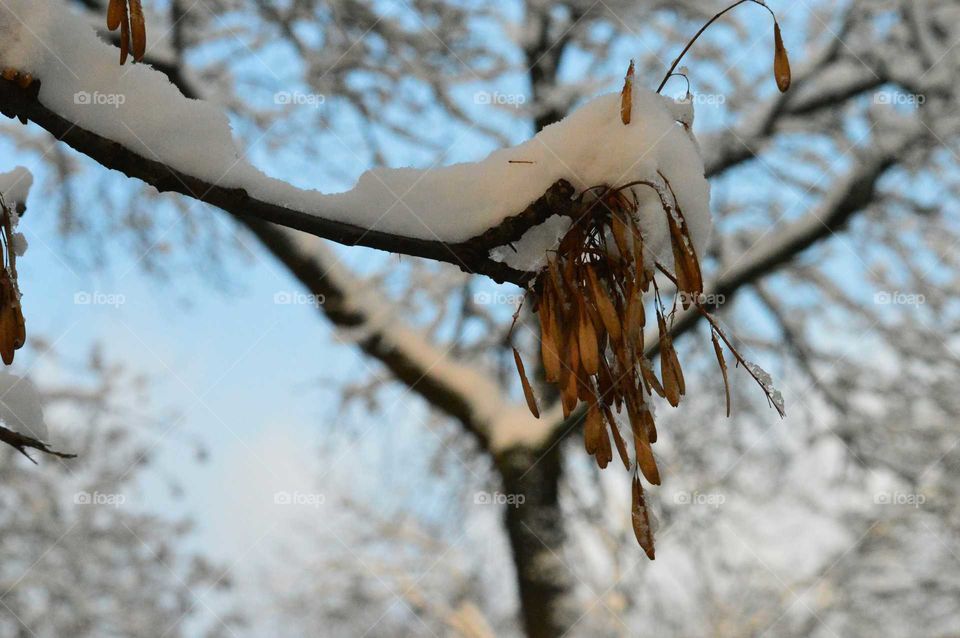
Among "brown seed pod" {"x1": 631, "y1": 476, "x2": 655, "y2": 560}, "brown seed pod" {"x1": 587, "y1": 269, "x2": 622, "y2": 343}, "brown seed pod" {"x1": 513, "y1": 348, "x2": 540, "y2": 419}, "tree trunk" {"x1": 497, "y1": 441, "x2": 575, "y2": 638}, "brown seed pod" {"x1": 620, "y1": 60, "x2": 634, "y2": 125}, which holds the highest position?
"tree trunk" {"x1": 497, "y1": 441, "x2": 575, "y2": 638}

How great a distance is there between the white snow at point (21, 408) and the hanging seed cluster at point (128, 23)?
64 cm

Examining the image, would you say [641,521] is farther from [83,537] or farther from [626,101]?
[83,537]

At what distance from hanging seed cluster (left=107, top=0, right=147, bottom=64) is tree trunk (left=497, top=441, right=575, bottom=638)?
13.3 feet

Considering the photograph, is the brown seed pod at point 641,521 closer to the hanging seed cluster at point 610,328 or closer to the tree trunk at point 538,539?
the hanging seed cluster at point 610,328

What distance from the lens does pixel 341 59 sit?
214 inches

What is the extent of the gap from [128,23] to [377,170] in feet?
1.31

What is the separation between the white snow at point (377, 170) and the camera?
1.22 m

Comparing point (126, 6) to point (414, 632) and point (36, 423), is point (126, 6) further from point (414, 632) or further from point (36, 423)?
point (414, 632)

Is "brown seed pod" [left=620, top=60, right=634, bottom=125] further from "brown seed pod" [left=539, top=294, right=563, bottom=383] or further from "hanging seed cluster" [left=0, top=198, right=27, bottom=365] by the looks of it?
"hanging seed cluster" [left=0, top=198, right=27, bottom=365]

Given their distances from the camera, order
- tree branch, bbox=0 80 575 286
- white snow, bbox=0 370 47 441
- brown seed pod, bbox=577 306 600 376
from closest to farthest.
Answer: brown seed pod, bbox=577 306 600 376 → tree branch, bbox=0 80 575 286 → white snow, bbox=0 370 47 441

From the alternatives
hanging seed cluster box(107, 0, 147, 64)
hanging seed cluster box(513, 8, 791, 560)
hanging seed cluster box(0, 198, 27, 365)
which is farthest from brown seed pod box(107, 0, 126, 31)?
hanging seed cluster box(513, 8, 791, 560)

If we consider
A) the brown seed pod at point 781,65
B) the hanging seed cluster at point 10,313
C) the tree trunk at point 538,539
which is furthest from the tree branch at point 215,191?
the tree trunk at point 538,539

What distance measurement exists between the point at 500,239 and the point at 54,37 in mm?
709

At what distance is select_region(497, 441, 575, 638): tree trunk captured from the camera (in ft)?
16.5
